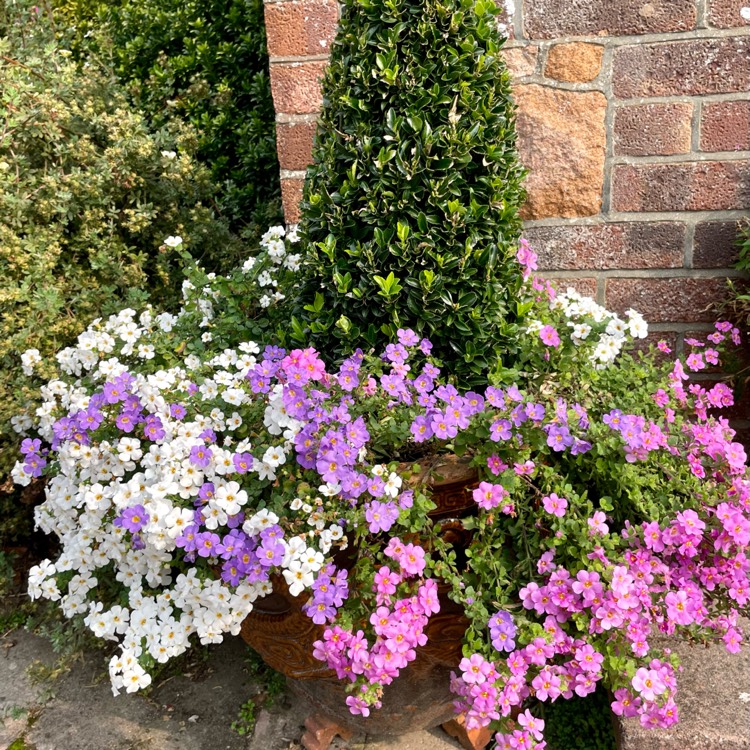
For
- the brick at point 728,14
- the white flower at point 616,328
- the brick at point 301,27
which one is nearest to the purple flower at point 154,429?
the white flower at point 616,328

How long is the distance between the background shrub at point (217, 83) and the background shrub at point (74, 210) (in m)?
0.16

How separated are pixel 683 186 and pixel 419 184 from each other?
1.06 m

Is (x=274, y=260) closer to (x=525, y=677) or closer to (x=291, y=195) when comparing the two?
(x=291, y=195)

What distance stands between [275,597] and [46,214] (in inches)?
61.9

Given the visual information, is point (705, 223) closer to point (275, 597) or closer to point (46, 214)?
point (275, 597)

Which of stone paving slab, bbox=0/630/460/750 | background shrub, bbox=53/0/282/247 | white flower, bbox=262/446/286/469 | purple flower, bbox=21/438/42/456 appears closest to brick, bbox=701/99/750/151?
background shrub, bbox=53/0/282/247

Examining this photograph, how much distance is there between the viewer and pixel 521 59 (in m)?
2.20

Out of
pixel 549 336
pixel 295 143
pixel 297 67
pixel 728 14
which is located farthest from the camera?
pixel 295 143

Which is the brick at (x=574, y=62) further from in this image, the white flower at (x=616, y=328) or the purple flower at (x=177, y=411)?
the purple flower at (x=177, y=411)

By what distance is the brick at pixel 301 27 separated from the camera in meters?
2.22

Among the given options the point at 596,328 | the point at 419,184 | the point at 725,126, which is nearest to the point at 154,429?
the point at 419,184

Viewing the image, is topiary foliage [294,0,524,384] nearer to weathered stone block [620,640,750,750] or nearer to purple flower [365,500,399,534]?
purple flower [365,500,399,534]

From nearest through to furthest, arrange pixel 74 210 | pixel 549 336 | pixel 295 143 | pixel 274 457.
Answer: pixel 274 457
pixel 549 336
pixel 295 143
pixel 74 210

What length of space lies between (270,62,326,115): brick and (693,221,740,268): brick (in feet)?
4.26
